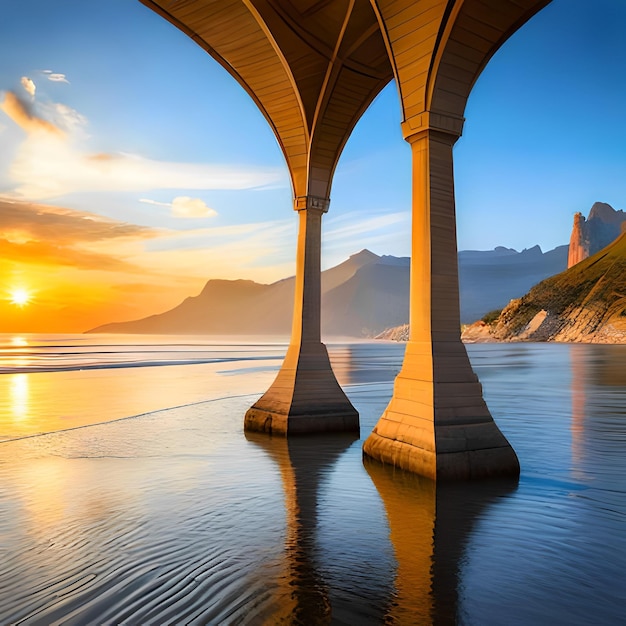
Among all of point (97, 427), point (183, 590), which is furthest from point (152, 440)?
point (183, 590)

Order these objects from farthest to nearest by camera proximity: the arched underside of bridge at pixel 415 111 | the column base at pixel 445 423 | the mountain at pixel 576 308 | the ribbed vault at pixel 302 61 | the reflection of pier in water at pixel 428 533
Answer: the mountain at pixel 576 308 < the ribbed vault at pixel 302 61 < the arched underside of bridge at pixel 415 111 < the column base at pixel 445 423 < the reflection of pier in water at pixel 428 533

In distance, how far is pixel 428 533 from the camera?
5.55m

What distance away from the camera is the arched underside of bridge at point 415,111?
727 centimetres

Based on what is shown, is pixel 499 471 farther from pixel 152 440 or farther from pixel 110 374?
pixel 110 374

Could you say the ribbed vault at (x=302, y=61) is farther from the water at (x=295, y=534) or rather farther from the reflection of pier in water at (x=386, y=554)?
→ the reflection of pier in water at (x=386, y=554)

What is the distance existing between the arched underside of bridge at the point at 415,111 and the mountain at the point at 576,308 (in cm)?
7580

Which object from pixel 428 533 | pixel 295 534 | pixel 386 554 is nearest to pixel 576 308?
pixel 428 533

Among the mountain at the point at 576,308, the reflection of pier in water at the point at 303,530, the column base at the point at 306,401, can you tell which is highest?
the mountain at the point at 576,308

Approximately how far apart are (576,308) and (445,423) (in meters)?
88.7

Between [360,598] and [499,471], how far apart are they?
4.00 metres

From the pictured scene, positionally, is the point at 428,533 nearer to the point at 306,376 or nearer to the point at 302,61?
the point at 306,376

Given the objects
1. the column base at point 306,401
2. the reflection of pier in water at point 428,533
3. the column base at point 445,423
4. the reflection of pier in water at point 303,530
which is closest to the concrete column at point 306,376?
the column base at point 306,401

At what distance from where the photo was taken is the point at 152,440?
11023 mm

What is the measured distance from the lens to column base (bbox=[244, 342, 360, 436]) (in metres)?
10.8
